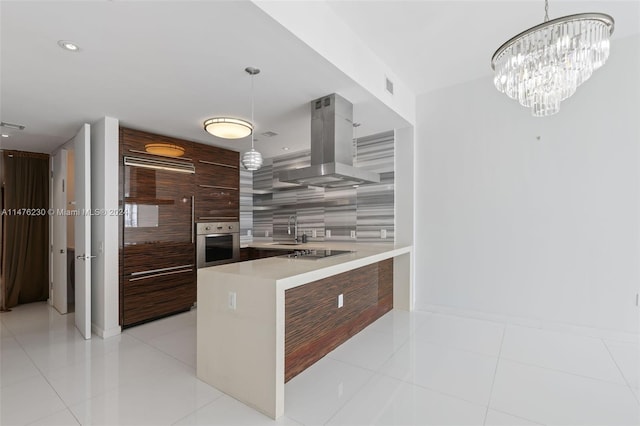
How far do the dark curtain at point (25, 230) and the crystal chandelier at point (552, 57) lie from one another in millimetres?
6151

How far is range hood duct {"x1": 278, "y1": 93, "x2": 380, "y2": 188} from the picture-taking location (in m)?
2.83

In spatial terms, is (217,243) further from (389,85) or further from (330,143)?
(389,85)

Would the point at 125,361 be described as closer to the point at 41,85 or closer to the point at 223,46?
the point at 41,85

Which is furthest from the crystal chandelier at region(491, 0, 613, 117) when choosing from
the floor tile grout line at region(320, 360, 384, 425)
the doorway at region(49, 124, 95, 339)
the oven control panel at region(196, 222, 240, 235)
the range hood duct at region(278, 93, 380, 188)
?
the doorway at region(49, 124, 95, 339)

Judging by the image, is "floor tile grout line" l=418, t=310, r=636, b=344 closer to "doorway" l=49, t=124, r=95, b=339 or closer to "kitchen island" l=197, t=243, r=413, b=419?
"kitchen island" l=197, t=243, r=413, b=419

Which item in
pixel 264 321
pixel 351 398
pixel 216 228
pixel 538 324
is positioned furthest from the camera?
pixel 216 228

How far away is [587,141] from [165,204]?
180 inches

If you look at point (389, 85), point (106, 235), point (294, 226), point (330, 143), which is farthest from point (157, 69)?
point (294, 226)

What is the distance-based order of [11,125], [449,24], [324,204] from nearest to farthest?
[449,24]
[11,125]
[324,204]

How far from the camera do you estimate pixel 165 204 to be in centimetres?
385

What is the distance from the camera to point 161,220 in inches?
150

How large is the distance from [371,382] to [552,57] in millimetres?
2313

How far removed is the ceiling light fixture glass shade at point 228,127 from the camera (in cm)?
316

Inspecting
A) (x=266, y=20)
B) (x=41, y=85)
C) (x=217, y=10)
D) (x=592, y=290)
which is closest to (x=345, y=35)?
(x=266, y=20)
